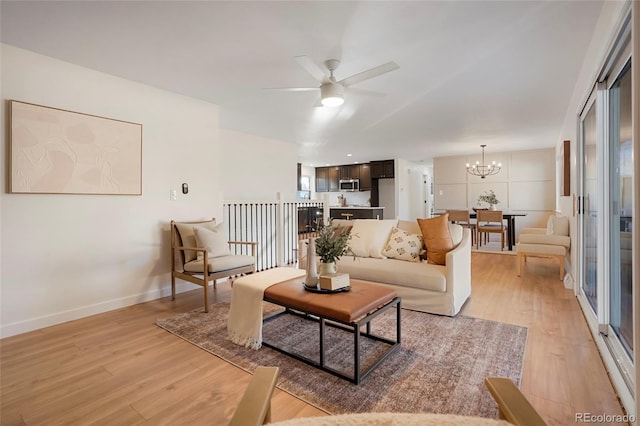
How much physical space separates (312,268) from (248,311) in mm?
614

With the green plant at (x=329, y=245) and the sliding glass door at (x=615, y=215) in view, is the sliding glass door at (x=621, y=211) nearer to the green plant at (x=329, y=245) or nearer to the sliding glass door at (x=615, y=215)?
the sliding glass door at (x=615, y=215)

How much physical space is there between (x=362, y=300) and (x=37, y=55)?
3.50 m

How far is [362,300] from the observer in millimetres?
2059

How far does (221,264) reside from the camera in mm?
3236

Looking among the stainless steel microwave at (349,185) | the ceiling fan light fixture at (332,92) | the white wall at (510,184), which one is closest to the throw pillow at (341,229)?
the ceiling fan light fixture at (332,92)

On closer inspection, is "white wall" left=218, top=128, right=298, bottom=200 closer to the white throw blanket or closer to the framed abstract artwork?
the framed abstract artwork

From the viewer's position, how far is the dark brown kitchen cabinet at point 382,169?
941cm

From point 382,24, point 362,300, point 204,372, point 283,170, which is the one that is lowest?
point 204,372

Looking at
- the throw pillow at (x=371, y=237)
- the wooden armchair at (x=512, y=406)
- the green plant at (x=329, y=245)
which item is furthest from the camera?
the throw pillow at (x=371, y=237)

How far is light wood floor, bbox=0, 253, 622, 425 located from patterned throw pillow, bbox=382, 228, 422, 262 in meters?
0.77

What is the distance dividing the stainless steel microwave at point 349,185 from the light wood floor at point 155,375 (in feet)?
24.2

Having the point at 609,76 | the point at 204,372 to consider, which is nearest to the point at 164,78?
the point at 204,372

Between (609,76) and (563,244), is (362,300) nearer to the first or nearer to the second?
(609,76)

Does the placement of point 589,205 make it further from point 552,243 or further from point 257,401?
point 257,401
